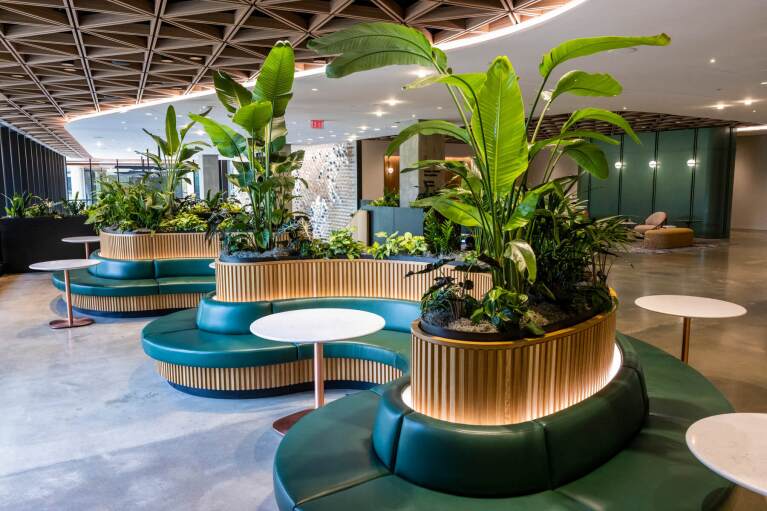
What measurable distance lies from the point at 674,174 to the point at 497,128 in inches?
688

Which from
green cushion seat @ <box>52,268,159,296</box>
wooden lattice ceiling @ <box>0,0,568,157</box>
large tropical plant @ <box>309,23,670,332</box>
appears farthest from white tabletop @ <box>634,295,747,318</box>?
green cushion seat @ <box>52,268,159,296</box>

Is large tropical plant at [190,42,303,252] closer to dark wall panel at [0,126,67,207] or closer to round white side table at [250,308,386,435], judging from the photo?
round white side table at [250,308,386,435]

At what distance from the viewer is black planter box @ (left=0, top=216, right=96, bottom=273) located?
10.4m

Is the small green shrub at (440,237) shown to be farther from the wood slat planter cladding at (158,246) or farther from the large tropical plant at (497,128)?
the wood slat planter cladding at (158,246)

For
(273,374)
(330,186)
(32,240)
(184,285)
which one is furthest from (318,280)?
(330,186)

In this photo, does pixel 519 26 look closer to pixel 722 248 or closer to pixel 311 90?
pixel 311 90

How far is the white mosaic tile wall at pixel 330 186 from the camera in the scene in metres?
19.8

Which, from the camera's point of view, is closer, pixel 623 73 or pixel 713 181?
pixel 623 73

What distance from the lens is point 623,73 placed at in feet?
25.6

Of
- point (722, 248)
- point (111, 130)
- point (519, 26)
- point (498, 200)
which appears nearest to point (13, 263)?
point (111, 130)

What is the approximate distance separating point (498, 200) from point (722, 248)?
46.7 feet

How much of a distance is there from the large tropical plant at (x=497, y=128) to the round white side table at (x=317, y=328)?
3.25ft

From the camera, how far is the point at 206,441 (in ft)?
11.8

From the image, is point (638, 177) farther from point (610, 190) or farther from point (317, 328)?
point (317, 328)
